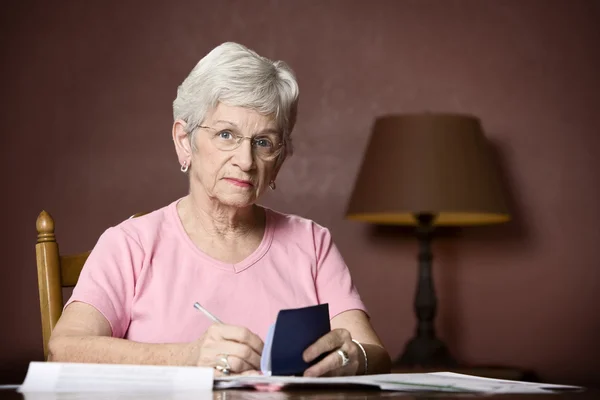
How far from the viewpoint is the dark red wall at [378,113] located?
338 centimetres

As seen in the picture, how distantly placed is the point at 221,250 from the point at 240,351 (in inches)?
22.6

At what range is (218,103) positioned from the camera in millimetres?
1735

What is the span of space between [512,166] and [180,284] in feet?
6.88

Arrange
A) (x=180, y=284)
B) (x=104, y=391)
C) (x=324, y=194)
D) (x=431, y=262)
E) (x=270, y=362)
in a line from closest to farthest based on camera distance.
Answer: (x=104, y=391)
(x=270, y=362)
(x=180, y=284)
(x=431, y=262)
(x=324, y=194)

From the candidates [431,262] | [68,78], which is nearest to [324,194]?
[431,262]

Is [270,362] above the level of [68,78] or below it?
below

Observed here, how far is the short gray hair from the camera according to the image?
171 centimetres

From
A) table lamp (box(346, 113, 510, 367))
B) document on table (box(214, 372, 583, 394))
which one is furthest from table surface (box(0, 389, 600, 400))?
table lamp (box(346, 113, 510, 367))

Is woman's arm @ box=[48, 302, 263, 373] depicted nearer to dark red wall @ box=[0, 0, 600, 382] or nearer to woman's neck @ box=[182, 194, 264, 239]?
woman's neck @ box=[182, 194, 264, 239]

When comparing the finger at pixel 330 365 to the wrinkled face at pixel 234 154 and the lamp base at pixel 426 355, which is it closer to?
the wrinkled face at pixel 234 154

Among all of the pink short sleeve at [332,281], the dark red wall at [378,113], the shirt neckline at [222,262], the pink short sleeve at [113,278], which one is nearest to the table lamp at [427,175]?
the dark red wall at [378,113]

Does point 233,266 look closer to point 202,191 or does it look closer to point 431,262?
point 202,191

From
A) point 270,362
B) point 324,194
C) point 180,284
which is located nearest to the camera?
point 270,362

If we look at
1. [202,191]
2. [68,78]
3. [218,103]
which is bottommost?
[202,191]
